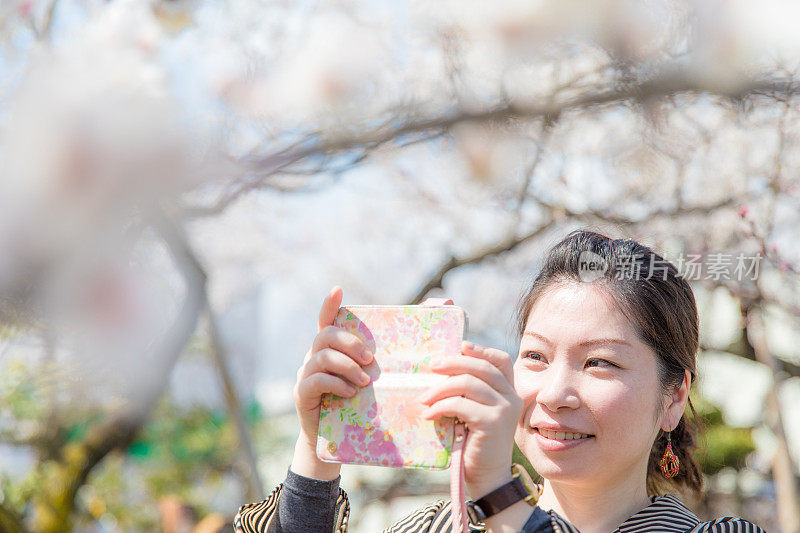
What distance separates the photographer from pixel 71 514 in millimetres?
3547

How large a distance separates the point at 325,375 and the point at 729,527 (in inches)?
21.7

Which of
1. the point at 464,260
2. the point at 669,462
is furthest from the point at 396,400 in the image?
the point at 464,260

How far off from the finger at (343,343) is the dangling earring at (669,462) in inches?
23.1

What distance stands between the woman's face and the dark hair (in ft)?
0.08

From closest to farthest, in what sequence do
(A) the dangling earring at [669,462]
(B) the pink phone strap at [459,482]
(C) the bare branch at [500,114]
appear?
(B) the pink phone strap at [459,482], (A) the dangling earring at [669,462], (C) the bare branch at [500,114]

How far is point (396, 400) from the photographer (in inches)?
30.9

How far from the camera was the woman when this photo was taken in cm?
87

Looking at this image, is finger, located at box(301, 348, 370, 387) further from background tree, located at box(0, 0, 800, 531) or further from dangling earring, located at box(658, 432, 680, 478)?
background tree, located at box(0, 0, 800, 531)

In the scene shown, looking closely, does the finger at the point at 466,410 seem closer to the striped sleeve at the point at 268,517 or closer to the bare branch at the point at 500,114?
the striped sleeve at the point at 268,517

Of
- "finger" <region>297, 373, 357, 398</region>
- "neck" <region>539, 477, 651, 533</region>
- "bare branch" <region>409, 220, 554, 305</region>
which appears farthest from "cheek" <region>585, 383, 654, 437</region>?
"bare branch" <region>409, 220, 554, 305</region>

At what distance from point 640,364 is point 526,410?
17 centimetres

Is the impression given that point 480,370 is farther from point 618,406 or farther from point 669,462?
point 669,462

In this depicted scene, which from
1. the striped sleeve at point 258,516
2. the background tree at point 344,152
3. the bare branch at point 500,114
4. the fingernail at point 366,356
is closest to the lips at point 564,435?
the fingernail at point 366,356

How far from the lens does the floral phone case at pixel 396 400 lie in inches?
30.0
